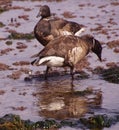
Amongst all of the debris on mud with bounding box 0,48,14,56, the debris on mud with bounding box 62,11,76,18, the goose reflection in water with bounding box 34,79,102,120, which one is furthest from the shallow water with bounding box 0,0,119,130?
the debris on mud with bounding box 62,11,76,18

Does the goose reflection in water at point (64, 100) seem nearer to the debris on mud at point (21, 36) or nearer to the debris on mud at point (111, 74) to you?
the debris on mud at point (111, 74)

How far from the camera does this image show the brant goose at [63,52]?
13780 mm

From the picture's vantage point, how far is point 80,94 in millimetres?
12914

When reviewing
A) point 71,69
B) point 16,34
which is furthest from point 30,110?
point 16,34

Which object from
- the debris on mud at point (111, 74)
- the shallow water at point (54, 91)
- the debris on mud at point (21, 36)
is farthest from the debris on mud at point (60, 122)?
the debris on mud at point (21, 36)

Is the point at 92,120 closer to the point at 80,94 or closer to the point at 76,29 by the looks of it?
the point at 80,94

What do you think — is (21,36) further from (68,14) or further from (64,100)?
(64,100)

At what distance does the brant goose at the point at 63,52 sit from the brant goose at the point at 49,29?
1.85 metres

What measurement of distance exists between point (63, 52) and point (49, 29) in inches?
99.5

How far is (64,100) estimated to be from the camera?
12.4 meters

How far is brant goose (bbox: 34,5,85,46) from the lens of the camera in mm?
16328

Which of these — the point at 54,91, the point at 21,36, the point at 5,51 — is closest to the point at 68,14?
the point at 21,36

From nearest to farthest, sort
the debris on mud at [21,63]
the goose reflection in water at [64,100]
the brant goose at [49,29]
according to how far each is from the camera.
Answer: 1. the goose reflection in water at [64,100]
2. the debris on mud at [21,63]
3. the brant goose at [49,29]

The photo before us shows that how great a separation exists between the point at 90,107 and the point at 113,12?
518 inches
